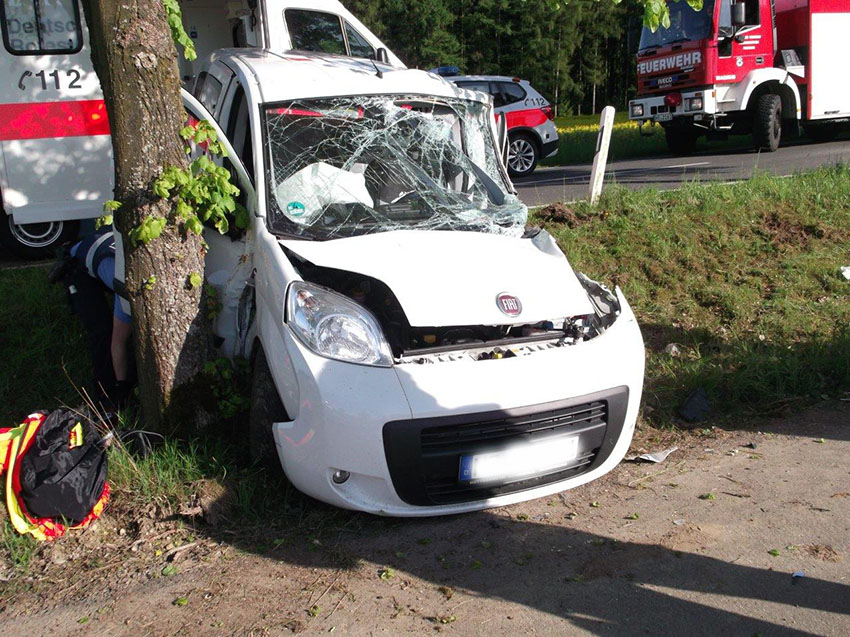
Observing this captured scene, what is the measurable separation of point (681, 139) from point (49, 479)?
16704 mm

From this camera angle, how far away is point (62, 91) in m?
8.00

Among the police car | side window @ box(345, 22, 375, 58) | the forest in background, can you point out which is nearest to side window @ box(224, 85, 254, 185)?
side window @ box(345, 22, 375, 58)

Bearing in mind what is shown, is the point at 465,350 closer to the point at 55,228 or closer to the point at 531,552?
the point at 531,552

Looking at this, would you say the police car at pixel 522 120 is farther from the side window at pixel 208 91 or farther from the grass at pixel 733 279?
the side window at pixel 208 91

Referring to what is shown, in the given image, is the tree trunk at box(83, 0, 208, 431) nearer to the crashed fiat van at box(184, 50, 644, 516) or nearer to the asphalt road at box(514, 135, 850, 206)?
the crashed fiat van at box(184, 50, 644, 516)

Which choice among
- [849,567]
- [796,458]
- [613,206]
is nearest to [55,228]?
[613,206]

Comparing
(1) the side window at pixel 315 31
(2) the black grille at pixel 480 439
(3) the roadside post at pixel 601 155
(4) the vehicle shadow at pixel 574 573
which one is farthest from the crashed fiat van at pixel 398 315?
(3) the roadside post at pixel 601 155

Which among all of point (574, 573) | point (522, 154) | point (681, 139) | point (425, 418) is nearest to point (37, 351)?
point (425, 418)

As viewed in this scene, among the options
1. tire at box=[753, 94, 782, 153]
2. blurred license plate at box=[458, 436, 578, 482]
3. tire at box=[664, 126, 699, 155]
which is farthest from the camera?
tire at box=[664, 126, 699, 155]

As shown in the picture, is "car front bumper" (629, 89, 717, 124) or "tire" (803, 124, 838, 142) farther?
"tire" (803, 124, 838, 142)

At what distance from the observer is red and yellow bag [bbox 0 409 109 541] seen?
11.9 ft

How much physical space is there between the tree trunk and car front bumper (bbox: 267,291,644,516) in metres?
0.81

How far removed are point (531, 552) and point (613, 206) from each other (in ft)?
16.2

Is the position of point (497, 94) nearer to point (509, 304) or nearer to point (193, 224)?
point (193, 224)
